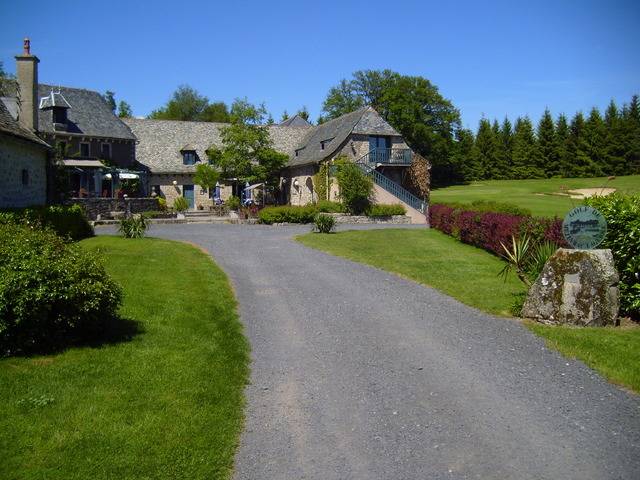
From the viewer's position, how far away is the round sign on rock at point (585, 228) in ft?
35.9

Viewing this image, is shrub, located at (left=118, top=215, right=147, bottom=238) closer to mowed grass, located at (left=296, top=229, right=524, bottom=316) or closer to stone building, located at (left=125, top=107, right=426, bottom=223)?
mowed grass, located at (left=296, top=229, right=524, bottom=316)

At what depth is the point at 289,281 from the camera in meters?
15.0

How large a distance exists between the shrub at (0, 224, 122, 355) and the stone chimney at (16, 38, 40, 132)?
67.7 ft

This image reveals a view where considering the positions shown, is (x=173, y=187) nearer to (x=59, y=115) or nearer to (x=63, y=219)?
(x=59, y=115)

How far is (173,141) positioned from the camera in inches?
1946

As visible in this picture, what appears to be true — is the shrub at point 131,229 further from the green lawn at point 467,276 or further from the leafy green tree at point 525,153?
the leafy green tree at point 525,153

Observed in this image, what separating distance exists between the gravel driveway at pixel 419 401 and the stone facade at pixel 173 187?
3672 centimetres

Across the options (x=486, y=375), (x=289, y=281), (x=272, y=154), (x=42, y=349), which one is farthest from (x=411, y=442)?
(x=272, y=154)

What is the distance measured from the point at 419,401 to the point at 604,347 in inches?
159

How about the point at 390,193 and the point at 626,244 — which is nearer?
the point at 626,244

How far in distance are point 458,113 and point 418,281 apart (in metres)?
62.9

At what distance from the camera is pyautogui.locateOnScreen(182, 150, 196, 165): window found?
47.7m

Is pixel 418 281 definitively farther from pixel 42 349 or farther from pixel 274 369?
pixel 42 349

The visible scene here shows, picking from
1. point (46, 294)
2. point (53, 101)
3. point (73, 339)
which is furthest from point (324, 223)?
point (53, 101)
